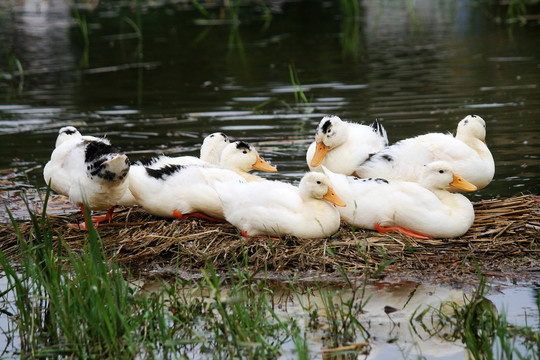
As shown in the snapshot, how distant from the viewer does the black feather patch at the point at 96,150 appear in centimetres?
671

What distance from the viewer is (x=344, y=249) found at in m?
6.38

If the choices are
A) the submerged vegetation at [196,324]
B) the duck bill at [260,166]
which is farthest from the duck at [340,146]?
the submerged vegetation at [196,324]

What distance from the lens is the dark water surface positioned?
10812 millimetres

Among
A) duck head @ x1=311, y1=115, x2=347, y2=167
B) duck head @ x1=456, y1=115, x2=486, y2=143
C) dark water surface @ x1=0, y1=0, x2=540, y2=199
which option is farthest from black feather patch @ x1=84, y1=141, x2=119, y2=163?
duck head @ x1=456, y1=115, x2=486, y2=143

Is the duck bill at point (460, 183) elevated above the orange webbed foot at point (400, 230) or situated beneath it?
elevated above

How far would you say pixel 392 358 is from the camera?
469 cm

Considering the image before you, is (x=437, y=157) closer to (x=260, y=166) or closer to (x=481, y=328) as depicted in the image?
(x=260, y=166)

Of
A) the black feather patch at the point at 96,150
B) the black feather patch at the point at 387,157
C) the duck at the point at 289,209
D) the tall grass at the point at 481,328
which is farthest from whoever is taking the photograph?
A: the black feather patch at the point at 387,157

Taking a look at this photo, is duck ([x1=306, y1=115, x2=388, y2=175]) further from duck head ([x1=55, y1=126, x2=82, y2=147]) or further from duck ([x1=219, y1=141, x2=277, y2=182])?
duck head ([x1=55, y1=126, x2=82, y2=147])

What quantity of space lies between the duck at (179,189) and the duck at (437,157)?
1.32 m

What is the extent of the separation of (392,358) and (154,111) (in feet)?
29.3

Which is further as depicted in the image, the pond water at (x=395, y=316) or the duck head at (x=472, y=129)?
the duck head at (x=472, y=129)

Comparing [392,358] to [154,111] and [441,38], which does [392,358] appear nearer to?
[154,111]

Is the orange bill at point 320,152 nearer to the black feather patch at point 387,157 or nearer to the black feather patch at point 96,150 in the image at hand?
the black feather patch at point 387,157
